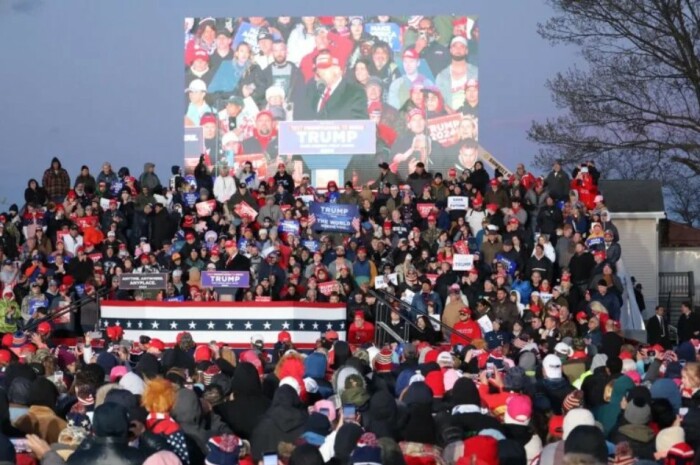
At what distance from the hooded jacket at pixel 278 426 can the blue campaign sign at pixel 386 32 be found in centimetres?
2370

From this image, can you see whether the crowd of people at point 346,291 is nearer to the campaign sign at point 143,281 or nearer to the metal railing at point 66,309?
the metal railing at point 66,309

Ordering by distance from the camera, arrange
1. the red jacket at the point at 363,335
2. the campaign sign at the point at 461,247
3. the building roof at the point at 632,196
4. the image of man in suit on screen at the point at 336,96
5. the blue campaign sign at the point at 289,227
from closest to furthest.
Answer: the red jacket at the point at 363,335 < the campaign sign at the point at 461,247 < the blue campaign sign at the point at 289,227 < the image of man in suit on screen at the point at 336,96 < the building roof at the point at 632,196

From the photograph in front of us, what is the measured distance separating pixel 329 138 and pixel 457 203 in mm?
5914

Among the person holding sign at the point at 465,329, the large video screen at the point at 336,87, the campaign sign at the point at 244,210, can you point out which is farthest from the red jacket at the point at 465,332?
the large video screen at the point at 336,87

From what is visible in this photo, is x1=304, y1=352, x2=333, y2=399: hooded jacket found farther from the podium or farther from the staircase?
the podium

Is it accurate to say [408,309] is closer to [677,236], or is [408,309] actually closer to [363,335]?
[363,335]

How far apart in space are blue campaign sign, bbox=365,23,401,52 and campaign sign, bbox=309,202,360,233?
6.26 meters

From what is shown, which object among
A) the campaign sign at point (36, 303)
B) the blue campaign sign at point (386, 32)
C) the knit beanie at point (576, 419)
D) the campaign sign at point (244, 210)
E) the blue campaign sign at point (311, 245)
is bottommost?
the campaign sign at point (36, 303)

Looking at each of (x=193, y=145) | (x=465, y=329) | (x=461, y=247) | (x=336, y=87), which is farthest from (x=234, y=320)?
(x=336, y=87)

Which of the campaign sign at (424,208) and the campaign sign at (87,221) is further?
the campaign sign at (87,221)

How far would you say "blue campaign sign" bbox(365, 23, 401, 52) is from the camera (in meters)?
35.6

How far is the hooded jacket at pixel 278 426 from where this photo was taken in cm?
1226

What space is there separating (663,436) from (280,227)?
19420mm

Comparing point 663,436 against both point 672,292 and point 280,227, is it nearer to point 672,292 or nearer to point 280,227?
point 280,227
